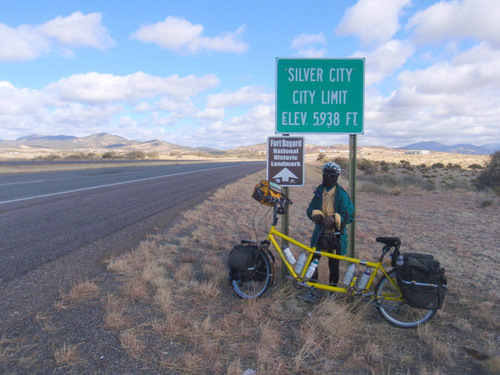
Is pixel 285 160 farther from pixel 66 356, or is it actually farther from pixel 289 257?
pixel 66 356

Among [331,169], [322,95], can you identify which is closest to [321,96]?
[322,95]

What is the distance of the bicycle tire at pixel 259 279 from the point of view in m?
4.37

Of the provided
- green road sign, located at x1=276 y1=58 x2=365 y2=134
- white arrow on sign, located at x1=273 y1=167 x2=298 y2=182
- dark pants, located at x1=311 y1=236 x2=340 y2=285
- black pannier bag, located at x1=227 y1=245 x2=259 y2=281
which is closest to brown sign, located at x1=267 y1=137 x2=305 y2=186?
white arrow on sign, located at x1=273 y1=167 x2=298 y2=182

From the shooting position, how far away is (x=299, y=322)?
3865mm

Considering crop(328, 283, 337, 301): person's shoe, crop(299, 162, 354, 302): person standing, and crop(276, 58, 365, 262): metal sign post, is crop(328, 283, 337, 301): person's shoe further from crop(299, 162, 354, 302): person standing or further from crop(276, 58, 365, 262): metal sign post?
crop(276, 58, 365, 262): metal sign post

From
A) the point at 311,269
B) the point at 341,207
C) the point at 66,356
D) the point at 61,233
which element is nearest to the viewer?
the point at 66,356

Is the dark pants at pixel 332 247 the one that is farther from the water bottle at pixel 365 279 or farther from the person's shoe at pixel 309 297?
the water bottle at pixel 365 279

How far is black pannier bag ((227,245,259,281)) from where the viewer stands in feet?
13.9

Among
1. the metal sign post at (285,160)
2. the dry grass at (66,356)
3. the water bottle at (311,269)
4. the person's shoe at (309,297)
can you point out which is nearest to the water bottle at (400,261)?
the water bottle at (311,269)

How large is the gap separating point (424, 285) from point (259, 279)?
1.85 m

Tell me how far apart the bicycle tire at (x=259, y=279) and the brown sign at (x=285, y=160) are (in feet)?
3.33

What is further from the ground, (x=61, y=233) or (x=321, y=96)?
(x=321, y=96)

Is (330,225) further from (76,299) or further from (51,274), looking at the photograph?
(51,274)

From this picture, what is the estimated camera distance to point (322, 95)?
4.77 m
